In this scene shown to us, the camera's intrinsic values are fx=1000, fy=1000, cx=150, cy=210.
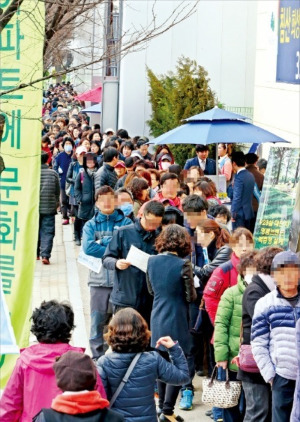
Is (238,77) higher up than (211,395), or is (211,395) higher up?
(238,77)

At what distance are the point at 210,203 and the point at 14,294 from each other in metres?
3.37

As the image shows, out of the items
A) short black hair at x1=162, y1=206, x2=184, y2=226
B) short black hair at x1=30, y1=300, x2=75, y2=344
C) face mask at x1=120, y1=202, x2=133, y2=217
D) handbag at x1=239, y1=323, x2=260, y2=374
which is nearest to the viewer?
short black hair at x1=30, y1=300, x2=75, y2=344

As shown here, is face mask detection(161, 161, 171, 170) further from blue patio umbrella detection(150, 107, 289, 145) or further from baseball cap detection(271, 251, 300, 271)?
baseball cap detection(271, 251, 300, 271)

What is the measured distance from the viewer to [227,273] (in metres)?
8.27

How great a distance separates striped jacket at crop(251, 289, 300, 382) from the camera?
673 cm

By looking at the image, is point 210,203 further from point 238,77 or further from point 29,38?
point 238,77

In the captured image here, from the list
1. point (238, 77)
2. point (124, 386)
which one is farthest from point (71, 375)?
point (238, 77)

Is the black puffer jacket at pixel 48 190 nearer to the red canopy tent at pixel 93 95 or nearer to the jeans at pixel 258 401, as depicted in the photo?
the jeans at pixel 258 401

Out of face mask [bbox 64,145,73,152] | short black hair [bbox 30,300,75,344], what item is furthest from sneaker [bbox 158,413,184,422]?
face mask [bbox 64,145,73,152]

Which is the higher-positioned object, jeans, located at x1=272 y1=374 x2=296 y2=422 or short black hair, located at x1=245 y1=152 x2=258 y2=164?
short black hair, located at x1=245 y1=152 x2=258 y2=164

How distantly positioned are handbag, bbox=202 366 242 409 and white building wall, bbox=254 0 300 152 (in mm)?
9988

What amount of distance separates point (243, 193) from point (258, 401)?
7.58 m

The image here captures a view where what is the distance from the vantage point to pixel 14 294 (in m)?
8.61

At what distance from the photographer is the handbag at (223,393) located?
25.8 ft
